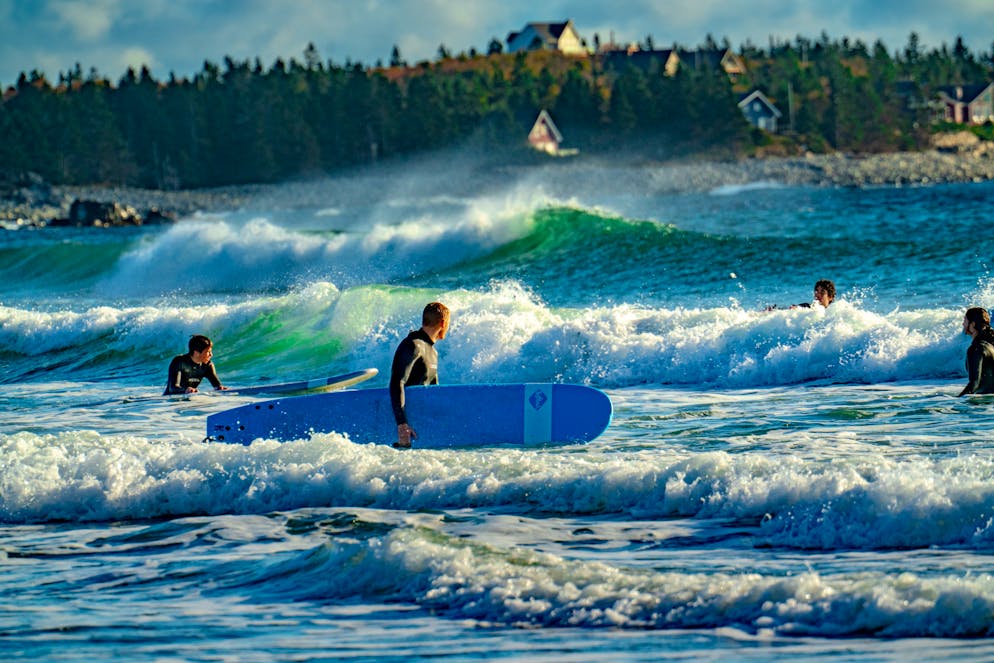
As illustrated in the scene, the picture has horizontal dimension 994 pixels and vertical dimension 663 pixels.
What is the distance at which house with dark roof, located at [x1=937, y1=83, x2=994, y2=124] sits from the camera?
128m

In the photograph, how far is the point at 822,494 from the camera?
730cm

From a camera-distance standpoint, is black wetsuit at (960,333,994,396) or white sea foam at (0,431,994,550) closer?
white sea foam at (0,431,994,550)

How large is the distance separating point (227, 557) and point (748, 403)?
20.0 ft

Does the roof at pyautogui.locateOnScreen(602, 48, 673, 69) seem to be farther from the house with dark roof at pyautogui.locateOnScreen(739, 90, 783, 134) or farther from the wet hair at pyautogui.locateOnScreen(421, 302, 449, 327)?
the wet hair at pyautogui.locateOnScreen(421, 302, 449, 327)

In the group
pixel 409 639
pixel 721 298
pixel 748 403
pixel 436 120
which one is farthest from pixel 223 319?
pixel 436 120

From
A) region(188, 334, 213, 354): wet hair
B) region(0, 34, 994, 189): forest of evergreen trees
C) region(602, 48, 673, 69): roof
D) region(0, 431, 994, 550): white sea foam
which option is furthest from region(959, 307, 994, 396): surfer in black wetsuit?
region(602, 48, 673, 69): roof

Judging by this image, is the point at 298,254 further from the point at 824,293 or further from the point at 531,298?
the point at 824,293

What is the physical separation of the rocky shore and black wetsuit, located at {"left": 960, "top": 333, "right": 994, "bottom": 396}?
72545mm

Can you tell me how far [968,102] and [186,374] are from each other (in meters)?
→ 128

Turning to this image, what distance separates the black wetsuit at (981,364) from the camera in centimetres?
1097

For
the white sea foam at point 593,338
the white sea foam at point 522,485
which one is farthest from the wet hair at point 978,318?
the white sea foam at point 522,485

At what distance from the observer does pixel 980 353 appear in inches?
432

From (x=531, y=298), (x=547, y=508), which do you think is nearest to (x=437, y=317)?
(x=547, y=508)

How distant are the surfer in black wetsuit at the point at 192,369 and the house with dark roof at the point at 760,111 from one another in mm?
105214
